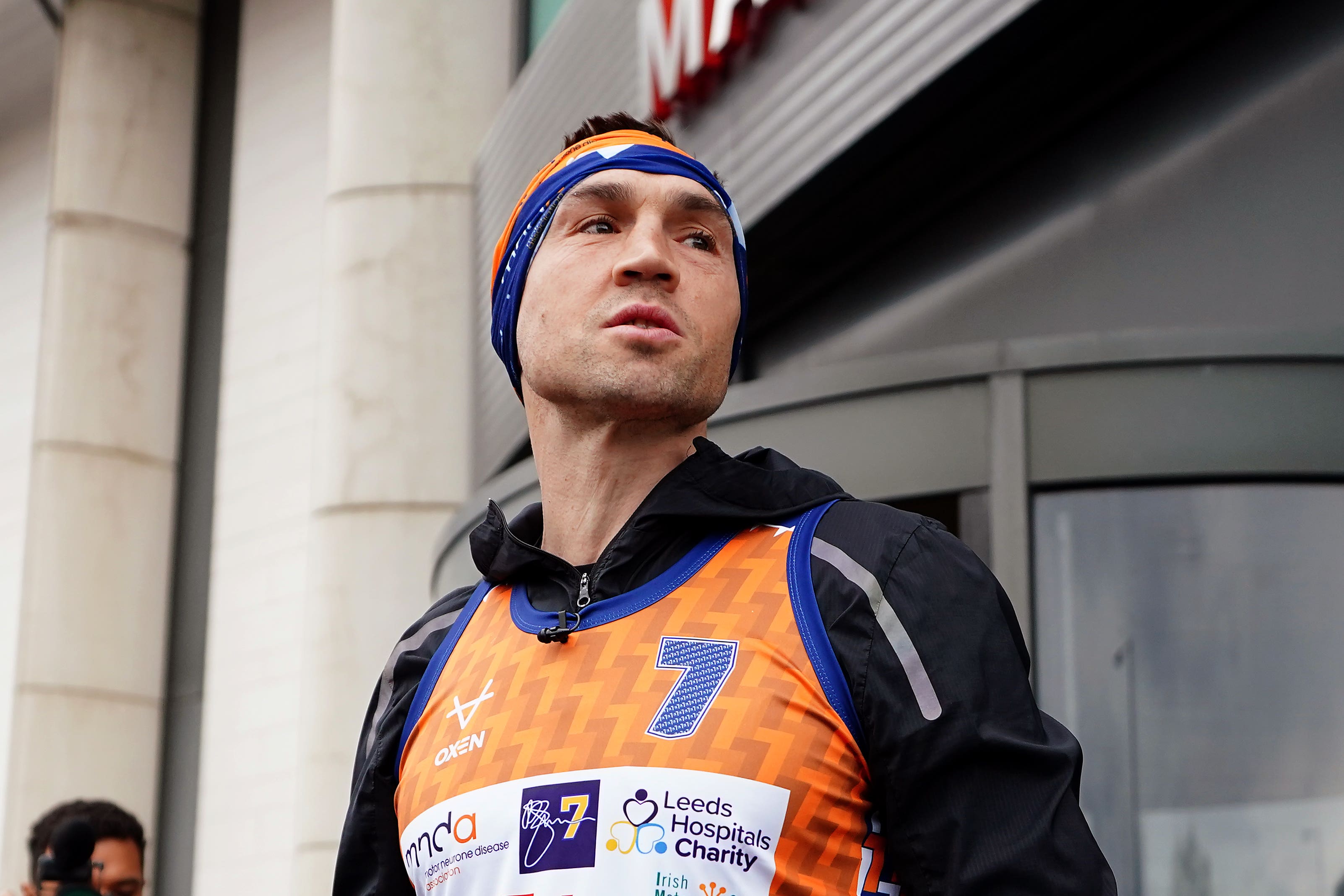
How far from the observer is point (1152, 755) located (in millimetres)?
4613

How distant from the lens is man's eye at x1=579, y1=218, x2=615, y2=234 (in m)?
2.18

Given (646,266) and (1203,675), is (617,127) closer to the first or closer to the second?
(646,266)

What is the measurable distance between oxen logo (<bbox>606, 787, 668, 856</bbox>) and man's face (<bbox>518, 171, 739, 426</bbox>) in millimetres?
535

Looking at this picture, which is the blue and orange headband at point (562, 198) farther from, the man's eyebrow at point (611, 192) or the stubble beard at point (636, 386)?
the stubble beard at point (636, 386)

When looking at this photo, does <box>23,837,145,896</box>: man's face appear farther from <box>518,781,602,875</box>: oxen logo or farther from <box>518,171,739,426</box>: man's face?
<box>518,781,602,875</box>: oxen logo

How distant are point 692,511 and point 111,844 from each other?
12.3 feet

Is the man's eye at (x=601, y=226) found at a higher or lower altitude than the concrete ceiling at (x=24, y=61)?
lower

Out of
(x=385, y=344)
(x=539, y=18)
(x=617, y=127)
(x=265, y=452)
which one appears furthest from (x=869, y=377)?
(x=265, y=452)

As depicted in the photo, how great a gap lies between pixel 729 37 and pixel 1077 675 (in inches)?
122

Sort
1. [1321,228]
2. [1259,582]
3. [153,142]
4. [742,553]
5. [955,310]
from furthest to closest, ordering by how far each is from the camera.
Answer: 1. [153,142]
2. [955,310]
3. [1321,228]
4. [1259,582]
5. [742,553]

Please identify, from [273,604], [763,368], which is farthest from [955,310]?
[273,604]

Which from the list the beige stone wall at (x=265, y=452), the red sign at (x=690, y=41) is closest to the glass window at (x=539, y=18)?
the red sign at (x=690, y=41)

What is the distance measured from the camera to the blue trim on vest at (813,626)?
1677 millimetres

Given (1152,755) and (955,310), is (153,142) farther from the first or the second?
(1152,755)
